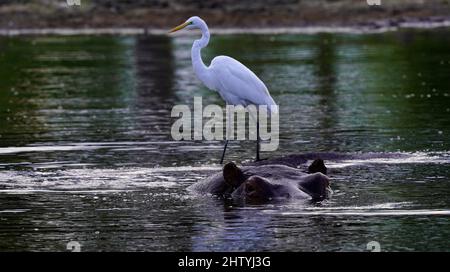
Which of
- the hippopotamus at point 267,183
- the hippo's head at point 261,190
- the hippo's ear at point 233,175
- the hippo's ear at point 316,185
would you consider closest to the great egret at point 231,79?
the hippopotamus at point 267,183

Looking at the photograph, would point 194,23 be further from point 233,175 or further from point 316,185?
point 316,185

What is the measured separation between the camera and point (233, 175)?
617 inches

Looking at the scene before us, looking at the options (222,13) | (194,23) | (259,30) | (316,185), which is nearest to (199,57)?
(194,23)

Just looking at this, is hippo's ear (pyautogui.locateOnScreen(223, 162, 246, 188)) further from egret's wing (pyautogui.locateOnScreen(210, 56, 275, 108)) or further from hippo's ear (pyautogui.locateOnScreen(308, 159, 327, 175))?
egret's wing (pyautogui.locateOnScreen(210, 56, 275, 108))

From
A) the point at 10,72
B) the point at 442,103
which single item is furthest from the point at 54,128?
the point at 10,72

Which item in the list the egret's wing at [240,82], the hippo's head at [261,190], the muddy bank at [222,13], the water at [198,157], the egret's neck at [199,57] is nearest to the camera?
the water at [198,157]

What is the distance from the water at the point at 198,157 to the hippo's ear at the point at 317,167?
0.33m

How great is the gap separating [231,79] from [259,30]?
110ft

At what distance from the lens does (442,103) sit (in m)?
26.3

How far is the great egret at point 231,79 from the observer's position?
1881 cm

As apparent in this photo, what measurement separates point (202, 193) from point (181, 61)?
25372 mm

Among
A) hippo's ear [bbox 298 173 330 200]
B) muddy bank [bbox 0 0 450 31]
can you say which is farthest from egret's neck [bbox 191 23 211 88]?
muddy bank [bbox 0 0 450 31]

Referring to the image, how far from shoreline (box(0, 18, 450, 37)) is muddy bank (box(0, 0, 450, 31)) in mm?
126

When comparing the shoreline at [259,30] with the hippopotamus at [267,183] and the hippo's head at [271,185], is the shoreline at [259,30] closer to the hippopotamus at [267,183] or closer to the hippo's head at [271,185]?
the hippopotamus at [267,183]
